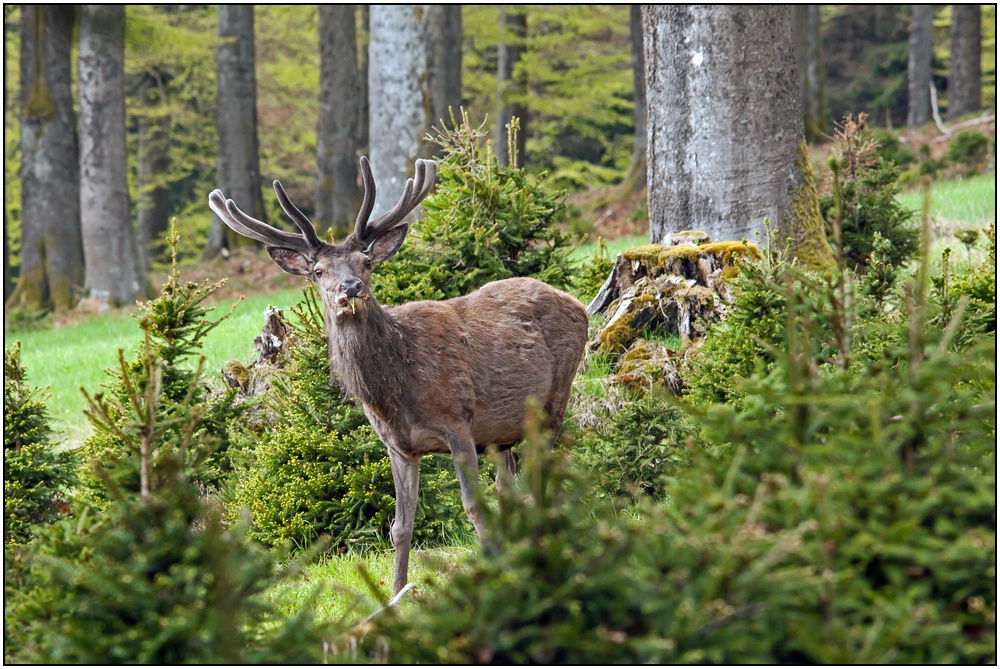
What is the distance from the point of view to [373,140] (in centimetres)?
1559

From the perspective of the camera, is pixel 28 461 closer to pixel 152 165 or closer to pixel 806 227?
pixel 806 227

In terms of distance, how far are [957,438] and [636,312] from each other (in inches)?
209

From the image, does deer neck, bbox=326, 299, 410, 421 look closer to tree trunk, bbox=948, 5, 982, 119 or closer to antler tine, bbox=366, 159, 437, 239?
antler tine, bbox=366, 159, 437, 239

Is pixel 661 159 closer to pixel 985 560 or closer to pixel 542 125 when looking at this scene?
pixel 985 560

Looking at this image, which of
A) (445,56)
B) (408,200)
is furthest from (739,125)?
(445,56)

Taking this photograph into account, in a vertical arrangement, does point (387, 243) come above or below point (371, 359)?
above

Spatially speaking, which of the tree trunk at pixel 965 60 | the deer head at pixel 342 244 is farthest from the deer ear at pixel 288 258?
the tree trunk at pixel 965 60

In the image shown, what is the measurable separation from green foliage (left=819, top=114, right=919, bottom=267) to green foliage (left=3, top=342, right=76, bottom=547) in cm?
729

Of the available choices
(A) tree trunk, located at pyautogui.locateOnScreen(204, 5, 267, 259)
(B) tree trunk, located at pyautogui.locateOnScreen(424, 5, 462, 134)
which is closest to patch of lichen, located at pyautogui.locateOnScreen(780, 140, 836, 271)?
(B) tree trunk, located at pyautogui.locateOnScreen(424, 5, 462, 134)

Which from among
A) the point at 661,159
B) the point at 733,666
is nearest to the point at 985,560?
the point at 733,666

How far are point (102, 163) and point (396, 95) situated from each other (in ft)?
29.1

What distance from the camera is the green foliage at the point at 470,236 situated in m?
8.51

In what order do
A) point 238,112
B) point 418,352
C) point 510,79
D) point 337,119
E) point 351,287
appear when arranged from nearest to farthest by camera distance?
point 351,287, point 418,352, point 337,119, point 238,112, point 510,79

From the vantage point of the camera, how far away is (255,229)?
21.7 feet
